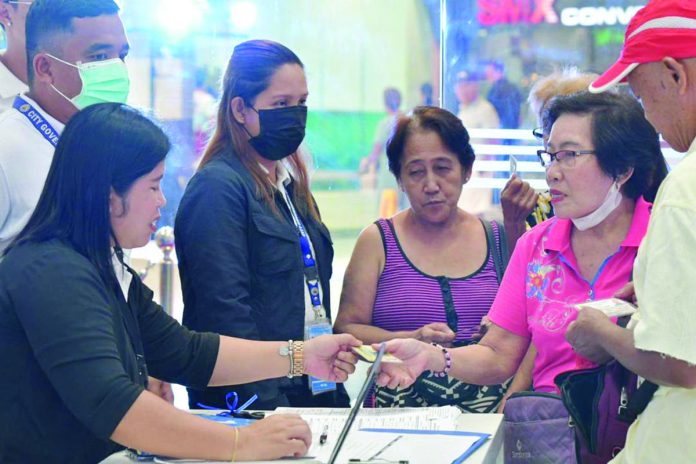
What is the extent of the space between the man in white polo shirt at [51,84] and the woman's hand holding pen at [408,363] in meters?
1.14

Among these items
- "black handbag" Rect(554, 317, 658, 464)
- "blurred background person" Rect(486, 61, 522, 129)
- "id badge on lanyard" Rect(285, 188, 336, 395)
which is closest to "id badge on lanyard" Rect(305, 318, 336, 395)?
"id badge on lanyard" Rect(285, 188, 336, 395)

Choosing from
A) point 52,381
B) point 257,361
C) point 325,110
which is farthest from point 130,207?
point 325,110

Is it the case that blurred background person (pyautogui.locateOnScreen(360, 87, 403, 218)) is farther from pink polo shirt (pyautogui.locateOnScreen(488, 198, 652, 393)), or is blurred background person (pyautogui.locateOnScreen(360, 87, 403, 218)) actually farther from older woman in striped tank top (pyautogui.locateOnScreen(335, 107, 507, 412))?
pink polo shirt (pyautogui.locateOnScreen(488, 198, 652, 393))

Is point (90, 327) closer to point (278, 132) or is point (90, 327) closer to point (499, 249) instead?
point (278, 132)

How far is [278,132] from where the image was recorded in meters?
3.21

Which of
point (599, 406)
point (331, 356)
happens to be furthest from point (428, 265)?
point (599, 406)

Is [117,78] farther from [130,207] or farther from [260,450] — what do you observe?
[260,450]

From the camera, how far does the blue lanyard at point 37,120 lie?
277cm

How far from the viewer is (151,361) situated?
2439 millimetres

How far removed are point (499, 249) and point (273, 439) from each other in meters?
1.66

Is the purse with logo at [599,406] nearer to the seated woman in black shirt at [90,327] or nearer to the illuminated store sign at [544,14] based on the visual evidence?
the seated woman in black shirt at [90,327]

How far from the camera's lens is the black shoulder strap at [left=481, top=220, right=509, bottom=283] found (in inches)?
132

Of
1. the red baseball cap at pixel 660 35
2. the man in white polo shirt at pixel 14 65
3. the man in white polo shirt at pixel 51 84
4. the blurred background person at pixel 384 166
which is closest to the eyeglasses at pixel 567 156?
the red baseball cap at pixel 660 35

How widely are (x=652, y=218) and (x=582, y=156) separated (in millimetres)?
993
